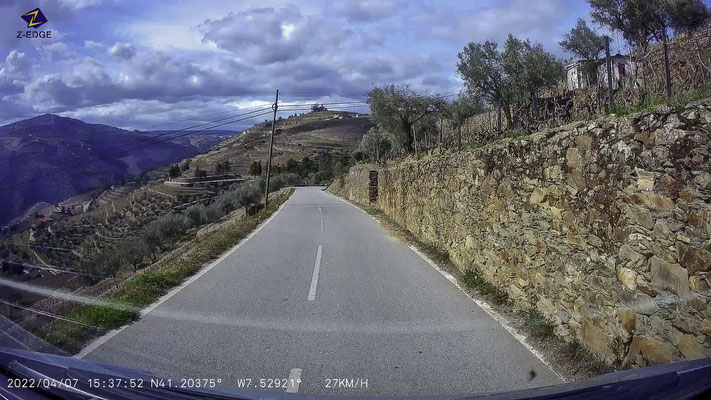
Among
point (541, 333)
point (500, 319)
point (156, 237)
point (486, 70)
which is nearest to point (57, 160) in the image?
point (156, 237)

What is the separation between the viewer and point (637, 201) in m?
4.57

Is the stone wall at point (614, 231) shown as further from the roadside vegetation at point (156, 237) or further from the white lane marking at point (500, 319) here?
the roadside vegetation at point (156, 237)

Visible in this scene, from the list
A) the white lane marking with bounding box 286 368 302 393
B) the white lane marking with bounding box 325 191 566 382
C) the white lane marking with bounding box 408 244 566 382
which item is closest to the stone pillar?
the white lane marking with bounding box 408 244 566 382

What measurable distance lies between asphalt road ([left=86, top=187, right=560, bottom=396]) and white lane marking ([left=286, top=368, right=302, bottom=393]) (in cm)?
3

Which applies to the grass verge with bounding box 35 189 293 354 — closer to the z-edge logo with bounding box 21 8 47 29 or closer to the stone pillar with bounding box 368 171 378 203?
the z-edge logo with bounding box 21 8 47 29

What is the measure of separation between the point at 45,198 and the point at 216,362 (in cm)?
1642

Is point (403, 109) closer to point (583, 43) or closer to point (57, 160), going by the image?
point (583, 43)

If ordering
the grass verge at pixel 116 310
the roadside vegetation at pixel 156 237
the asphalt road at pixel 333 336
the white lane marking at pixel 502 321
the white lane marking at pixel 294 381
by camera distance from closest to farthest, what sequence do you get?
the white lane marking at pixel 294 381 → the asphalt road at pixel 333 336 → the white lane marking at pixel 502 321 → the grass verge at pixel 116 310 → the roadside vegetation at pixel 156 237

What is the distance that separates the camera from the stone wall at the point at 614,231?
3955 millimetres

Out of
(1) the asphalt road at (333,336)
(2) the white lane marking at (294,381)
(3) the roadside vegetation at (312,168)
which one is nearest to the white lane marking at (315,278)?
(1) the asphalt road at (333,336)

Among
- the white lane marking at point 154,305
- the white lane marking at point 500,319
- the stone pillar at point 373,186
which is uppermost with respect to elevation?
the stone pillar at point 373,186

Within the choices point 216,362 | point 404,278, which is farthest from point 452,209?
point 216,362

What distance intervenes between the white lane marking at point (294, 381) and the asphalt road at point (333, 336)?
3 cm

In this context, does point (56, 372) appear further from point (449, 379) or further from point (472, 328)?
point (472, 328)
